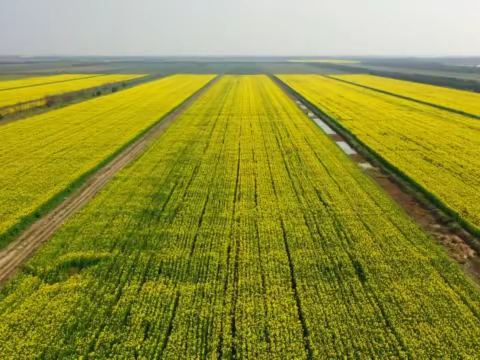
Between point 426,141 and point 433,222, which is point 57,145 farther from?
point 426,141

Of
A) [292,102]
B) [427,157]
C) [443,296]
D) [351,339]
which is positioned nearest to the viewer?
[351,339]

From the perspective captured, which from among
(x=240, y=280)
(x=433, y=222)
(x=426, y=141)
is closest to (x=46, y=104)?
(x=426, y=141)

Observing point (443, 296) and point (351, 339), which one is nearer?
point (351, 339)

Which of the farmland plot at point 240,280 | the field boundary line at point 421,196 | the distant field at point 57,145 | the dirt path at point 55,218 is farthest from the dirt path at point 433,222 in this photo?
the distant field at point 57,145

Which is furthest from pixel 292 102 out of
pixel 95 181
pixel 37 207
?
pixel 37 207

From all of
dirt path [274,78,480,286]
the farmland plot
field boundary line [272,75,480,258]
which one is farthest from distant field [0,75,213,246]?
field boundary line [272,75,480,258]

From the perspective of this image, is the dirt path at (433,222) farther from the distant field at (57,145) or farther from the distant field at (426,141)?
the distant field at (57,145)

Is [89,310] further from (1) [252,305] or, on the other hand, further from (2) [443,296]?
(2) [443,296]
